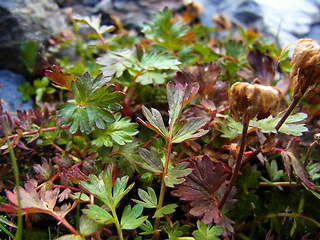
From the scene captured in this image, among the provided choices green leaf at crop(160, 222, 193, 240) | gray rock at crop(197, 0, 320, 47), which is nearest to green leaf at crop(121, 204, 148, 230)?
green leaf at crop(160, 222, 193, 240)

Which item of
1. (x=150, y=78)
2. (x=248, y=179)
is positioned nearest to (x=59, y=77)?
(x=150, y=78)

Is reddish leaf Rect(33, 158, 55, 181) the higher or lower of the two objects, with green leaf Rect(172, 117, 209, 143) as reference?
lower

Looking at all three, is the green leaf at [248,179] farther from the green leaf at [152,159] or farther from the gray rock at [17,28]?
the gray rock at [17,28]

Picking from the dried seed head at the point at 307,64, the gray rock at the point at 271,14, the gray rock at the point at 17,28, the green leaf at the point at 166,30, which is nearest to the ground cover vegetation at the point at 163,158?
the dried seed head at the point at 307,64

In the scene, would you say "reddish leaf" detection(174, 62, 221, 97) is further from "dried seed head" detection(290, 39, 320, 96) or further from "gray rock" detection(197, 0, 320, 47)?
"gray rock" detection(197, 0, 320, 47)

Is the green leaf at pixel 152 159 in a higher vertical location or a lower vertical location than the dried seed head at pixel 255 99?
lower

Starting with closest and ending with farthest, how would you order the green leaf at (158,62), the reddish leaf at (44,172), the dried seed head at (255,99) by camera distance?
the dried seed head at (255,99), the reddish leaf at (44,172), the green leaf at (158,62)

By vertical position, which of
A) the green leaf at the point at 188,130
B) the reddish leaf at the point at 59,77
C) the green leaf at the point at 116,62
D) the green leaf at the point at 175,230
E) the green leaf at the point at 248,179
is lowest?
the green leaf at the point at 248,179

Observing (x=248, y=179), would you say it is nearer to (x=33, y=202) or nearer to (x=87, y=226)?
(x=87, y=226)
